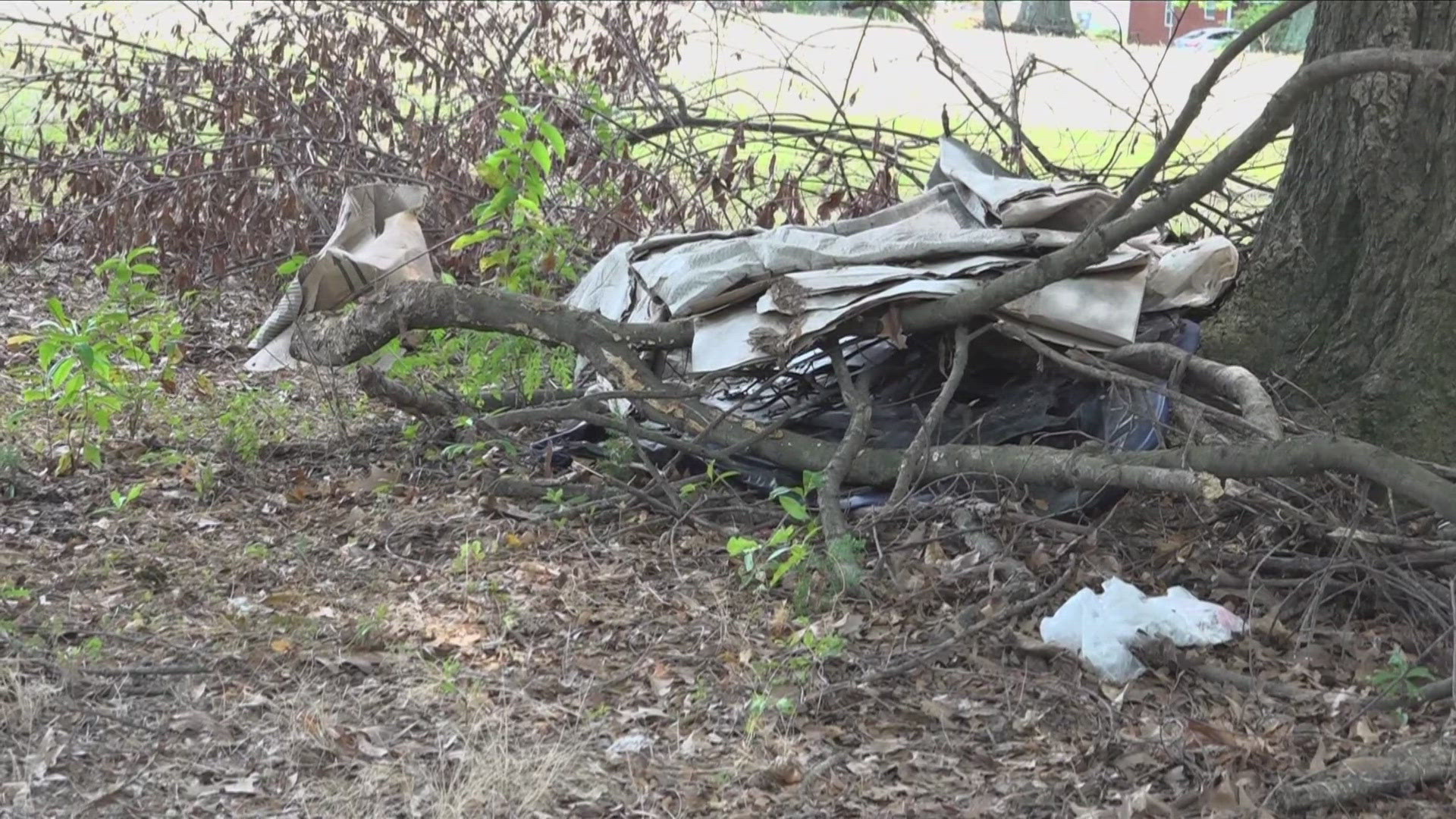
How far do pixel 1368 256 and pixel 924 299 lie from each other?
1.18 meters

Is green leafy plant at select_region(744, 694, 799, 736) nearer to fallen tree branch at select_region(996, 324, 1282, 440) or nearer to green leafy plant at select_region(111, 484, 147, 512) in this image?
fallen tree branch at select_region(996, 324, 1282, 440)

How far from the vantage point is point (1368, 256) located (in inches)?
143

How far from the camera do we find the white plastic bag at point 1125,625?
2.90 m

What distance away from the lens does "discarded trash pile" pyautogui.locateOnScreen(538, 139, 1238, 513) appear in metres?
3.66

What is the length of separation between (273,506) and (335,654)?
1.14 metres

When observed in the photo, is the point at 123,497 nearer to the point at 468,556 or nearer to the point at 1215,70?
the point at 468,556

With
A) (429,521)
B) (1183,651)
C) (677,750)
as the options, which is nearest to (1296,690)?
(1183,651)

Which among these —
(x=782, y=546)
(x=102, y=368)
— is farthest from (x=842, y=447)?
(x=102, y=368)

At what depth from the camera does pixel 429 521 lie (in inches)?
151

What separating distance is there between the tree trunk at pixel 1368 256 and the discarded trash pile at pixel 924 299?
20cm

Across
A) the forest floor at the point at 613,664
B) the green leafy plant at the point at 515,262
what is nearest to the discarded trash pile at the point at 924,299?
the forest floor at the point at 613,664

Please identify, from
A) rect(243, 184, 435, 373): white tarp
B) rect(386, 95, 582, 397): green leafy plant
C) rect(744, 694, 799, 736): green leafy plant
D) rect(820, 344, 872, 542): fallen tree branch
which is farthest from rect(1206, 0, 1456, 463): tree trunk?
rect(243, 184, 435, 373): white tarp

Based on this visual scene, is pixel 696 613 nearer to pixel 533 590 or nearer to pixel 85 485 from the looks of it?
pixel 533 590

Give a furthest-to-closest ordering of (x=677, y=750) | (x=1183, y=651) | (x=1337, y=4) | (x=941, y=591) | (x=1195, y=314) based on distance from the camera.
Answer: (x=1195, y=314), (x=1337, y=4), (x=941, y=591), (x=1183, y=651), (x=677, y=750)
